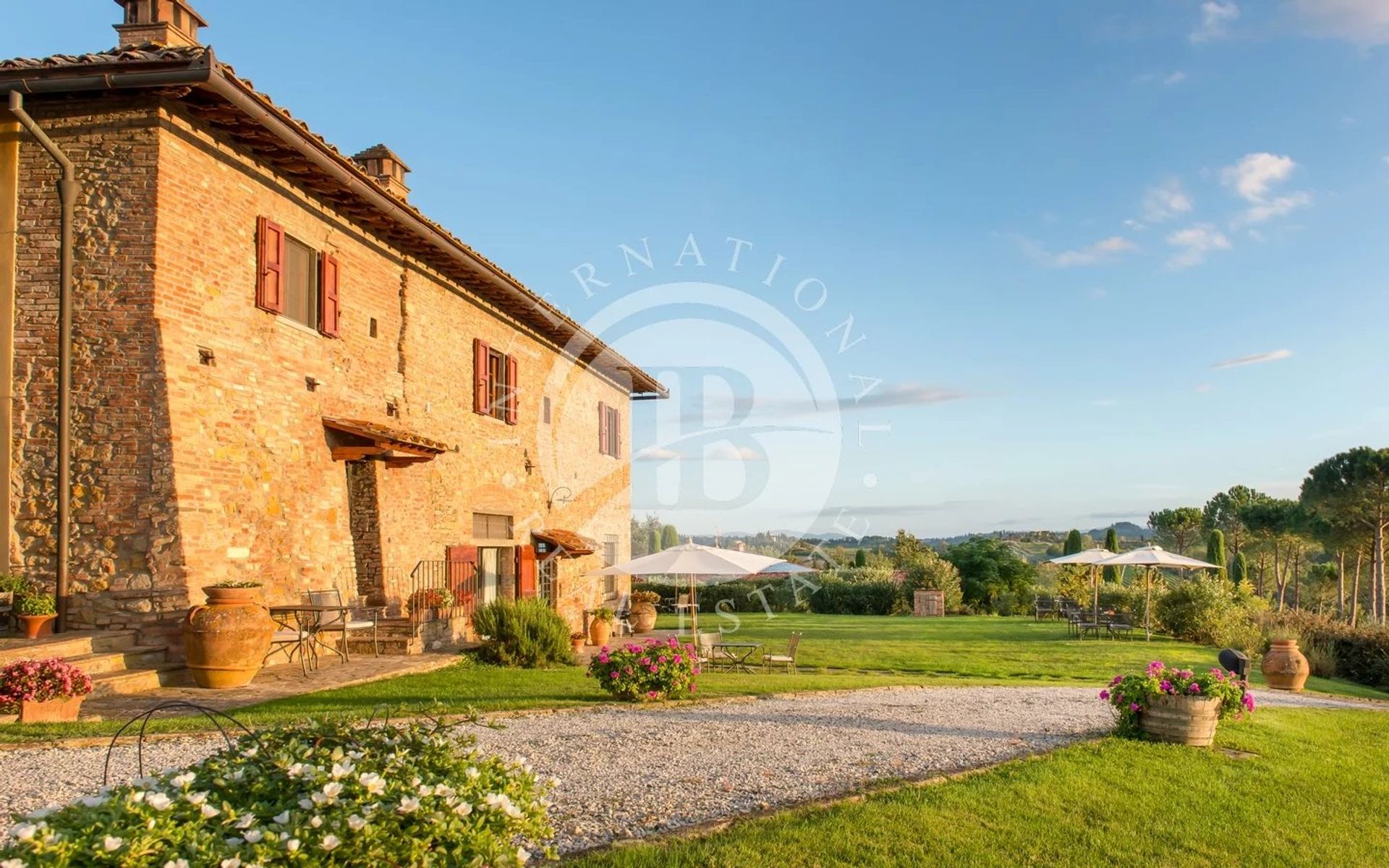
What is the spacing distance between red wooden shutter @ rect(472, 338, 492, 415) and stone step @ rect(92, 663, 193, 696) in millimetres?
7472

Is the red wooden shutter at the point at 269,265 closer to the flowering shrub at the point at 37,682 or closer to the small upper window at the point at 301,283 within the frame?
the small upper window at the point at 301,283

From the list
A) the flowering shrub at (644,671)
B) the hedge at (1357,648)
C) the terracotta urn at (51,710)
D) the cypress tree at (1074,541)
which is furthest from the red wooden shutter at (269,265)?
the cypress tree at (1074,541)

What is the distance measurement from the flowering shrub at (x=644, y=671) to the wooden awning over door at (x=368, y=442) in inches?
170

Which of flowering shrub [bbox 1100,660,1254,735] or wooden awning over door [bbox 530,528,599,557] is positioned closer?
flowering shrub [bbox 1100,660,1254,735]

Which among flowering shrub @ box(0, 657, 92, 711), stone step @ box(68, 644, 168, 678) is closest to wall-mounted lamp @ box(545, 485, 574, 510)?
stone step @ box(68, 644, 168, 678)

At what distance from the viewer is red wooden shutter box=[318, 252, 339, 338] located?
11852mm

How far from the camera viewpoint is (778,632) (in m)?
21.7

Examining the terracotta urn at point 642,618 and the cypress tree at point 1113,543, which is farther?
the cypress tree at point 1113,543

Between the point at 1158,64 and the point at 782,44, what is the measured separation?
581 cm

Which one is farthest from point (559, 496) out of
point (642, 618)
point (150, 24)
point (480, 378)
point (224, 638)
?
point (150, 24)

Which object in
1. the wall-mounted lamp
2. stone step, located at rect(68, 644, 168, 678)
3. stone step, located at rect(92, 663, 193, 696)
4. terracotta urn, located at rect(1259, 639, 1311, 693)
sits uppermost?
the wall-mounted lamp

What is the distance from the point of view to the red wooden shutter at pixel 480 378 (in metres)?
A: 16.1

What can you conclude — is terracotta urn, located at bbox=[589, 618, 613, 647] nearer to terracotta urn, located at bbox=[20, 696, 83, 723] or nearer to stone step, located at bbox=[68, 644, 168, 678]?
stone step, located at bbox=[68, 644, 168, 678]

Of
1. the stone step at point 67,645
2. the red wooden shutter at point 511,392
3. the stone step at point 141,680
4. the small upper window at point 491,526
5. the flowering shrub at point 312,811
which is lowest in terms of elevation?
the stone step at point 141,680
